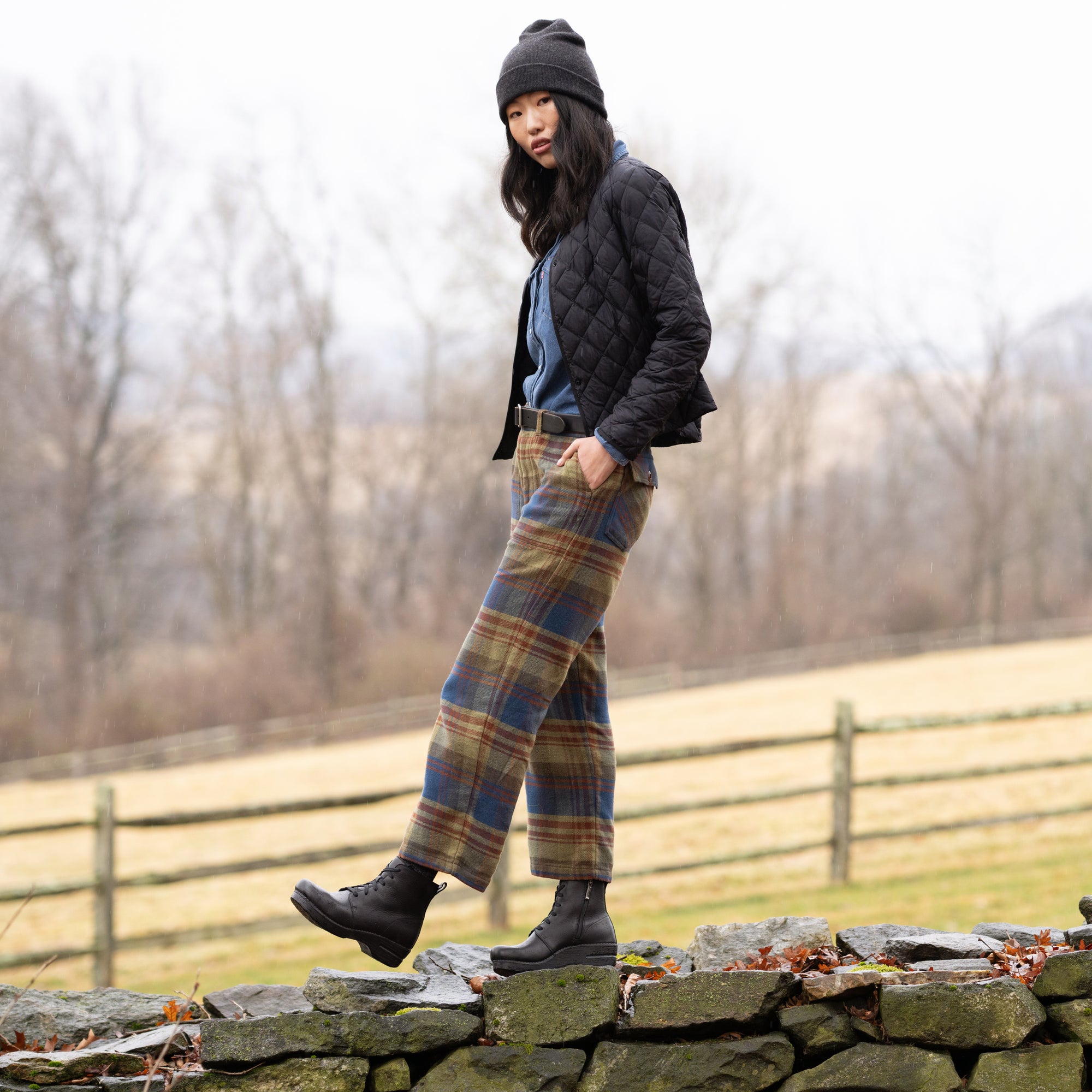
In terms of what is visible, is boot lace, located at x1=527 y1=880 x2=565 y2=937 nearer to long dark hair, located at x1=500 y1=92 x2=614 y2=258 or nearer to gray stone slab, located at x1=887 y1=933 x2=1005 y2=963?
gray stone slab, located at x1=887 y1=933 x2=1005 y2=963

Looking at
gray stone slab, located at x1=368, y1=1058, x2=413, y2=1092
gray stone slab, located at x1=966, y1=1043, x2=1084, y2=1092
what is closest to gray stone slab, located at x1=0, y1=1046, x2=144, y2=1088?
gray stone slab, located at x1=368, y1=1058, x2=413, y2=1092

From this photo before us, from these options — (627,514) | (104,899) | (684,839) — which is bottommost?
(684,839)

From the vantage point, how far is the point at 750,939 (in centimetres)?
291

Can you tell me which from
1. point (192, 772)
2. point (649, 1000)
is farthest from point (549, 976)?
point (192, 772)

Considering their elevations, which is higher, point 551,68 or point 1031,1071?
point 551,68

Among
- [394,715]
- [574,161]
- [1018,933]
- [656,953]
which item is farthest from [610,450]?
[394,715]

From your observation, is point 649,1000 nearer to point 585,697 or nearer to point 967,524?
point 585,697

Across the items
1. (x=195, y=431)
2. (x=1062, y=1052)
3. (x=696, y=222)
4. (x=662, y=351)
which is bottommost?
(x=1062, y=1052)

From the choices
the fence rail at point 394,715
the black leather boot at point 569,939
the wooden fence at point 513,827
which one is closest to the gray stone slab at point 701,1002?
the black leather boot at point 569,939

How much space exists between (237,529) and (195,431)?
255 centimetres

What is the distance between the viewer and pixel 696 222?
72.7 feet

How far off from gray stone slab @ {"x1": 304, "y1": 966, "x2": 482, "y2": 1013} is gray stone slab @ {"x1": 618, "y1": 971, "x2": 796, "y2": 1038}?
365 millimetres

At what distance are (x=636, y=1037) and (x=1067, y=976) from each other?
1001 mm

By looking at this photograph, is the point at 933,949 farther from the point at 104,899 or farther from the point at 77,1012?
the point at 104,899
